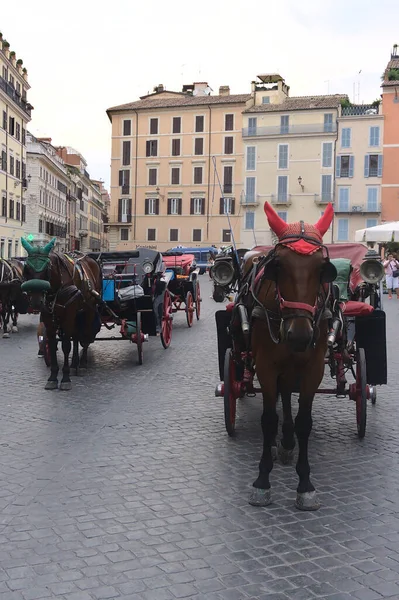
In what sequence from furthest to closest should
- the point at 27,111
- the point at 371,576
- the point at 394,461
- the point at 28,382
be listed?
the point at 27,111 → the point at 28,382 → the point at 394,461 → the point at 371,576

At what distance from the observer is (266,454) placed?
4180 mm

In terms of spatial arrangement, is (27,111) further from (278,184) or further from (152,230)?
(278,184)

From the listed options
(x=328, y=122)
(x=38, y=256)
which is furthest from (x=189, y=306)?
(x=328, y=122)

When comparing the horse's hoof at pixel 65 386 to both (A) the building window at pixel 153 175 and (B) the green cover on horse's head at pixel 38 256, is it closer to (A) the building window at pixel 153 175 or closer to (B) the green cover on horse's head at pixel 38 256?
(B) the green cover on horse's head at pixel 38 256

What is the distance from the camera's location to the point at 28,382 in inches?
313

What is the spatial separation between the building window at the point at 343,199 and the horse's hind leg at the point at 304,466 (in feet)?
167

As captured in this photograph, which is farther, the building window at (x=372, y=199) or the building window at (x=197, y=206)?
the building window at (x=197, y=206)

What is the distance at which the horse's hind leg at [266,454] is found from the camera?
4.04 meters

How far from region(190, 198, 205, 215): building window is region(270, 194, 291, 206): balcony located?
6.23 meters

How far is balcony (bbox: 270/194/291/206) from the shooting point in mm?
54344

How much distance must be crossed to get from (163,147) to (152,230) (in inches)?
293

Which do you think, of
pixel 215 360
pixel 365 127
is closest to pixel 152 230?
pixel 365 127

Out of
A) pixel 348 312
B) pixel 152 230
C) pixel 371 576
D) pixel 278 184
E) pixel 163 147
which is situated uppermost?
pixel 163 147

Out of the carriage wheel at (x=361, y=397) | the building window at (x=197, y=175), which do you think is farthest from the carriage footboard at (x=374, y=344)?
the building window at (x=197, y=175)
